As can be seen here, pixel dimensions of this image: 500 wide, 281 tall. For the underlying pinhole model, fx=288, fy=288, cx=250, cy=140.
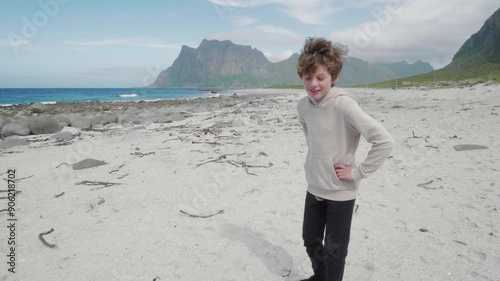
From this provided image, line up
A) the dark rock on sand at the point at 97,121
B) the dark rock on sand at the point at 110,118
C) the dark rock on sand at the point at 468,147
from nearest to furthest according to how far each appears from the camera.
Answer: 1. the dark rock on sand at the point at 468,147
2. the dark rock on sand at the point at 97,121
3. the dark rock on sand at the point at 110,118

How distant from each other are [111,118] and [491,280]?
50.8 ft

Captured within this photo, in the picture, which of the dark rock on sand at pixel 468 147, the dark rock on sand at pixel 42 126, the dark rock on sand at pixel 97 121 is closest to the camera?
the dark rock on sand at pixel 468 147

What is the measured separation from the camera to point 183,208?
435 cm

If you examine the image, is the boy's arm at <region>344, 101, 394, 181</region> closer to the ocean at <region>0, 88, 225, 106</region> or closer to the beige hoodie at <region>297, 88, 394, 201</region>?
the beige hoodie at <region>297, 88, 394, 201</region>

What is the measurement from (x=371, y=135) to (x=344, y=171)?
1.16 feet

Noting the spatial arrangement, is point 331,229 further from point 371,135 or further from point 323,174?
point 371,135

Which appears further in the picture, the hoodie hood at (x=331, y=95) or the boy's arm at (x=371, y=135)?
the hoodie hood at (x=331, y=95)

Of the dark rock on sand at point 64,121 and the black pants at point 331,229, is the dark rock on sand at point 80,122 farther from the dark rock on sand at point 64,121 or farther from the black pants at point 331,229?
the black pants at point 331,229

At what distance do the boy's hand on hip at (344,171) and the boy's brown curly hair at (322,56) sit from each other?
72 cm

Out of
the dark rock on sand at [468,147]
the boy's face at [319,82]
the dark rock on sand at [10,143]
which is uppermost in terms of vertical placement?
the boy's face at [319,82]

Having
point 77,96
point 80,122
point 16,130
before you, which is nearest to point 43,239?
point 16,130

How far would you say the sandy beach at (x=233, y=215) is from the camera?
2.98 metres

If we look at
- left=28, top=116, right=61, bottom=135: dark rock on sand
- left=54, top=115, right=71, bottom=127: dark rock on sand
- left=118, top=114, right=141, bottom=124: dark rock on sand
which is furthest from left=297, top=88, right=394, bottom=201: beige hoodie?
left=54, top=115, right=71, bottom=127: dark rock on sand

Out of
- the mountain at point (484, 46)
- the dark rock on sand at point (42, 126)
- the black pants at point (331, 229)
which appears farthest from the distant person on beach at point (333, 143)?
the mountain at point (484, 46)
